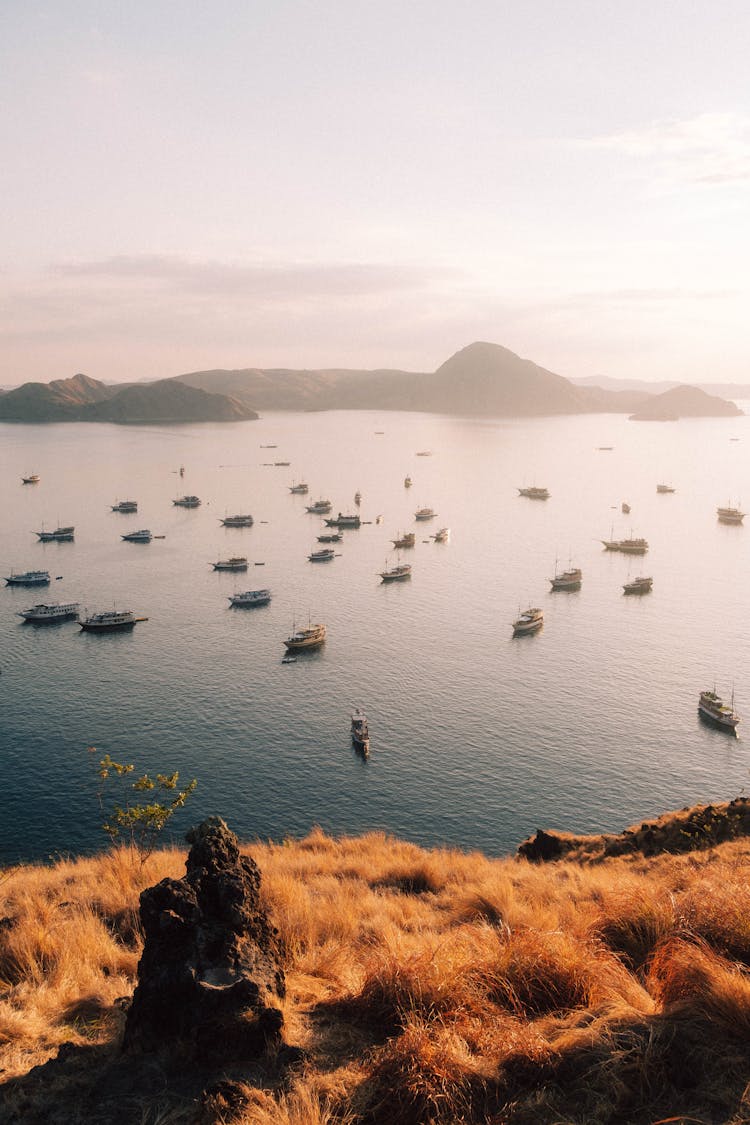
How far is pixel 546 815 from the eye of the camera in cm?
5509

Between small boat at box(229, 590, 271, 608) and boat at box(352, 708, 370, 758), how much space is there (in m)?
40.7

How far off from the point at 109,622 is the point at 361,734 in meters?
45.0

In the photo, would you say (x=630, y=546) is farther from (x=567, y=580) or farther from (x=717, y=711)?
(x=717, y=711)

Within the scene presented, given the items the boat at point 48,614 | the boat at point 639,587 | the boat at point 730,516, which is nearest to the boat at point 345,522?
the boat at point 639,587

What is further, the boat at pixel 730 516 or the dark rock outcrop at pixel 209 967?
the boat at pixel 730 516

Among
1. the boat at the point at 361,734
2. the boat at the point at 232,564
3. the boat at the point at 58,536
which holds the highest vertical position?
the boat at the point at 58,536

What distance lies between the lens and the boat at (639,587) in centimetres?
11662

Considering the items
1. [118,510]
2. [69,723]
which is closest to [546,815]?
[69,723]

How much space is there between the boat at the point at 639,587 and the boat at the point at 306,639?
180 feet

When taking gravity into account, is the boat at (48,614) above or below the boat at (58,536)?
below

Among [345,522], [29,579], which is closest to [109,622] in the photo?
[29,579]

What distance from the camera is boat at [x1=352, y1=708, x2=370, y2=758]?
64.0 metres

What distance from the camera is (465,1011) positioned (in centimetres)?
904

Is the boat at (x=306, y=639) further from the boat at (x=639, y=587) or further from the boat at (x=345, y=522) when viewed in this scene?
the boat at (x=345, y=522)
